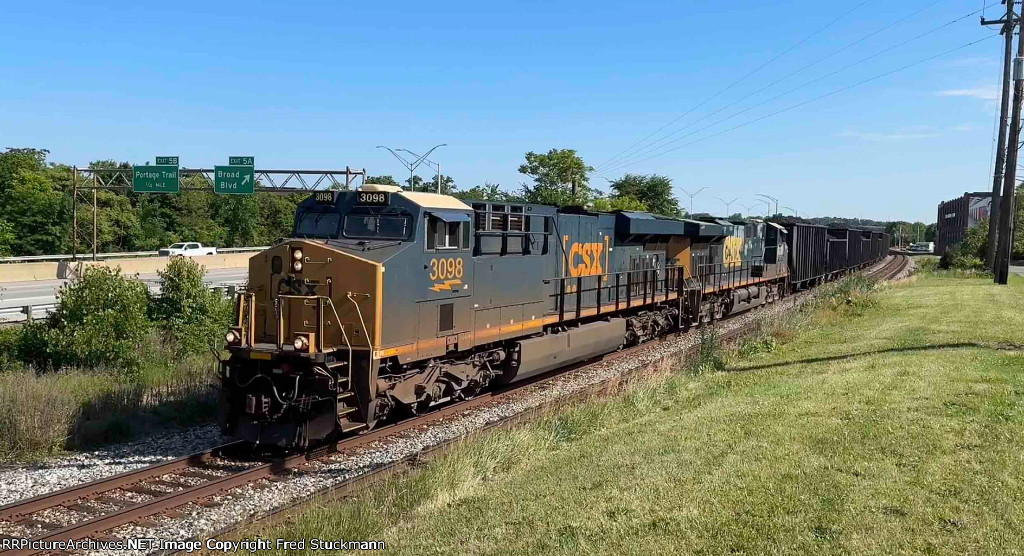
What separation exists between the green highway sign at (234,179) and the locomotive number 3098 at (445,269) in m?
22.8

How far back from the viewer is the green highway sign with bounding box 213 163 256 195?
103 ft

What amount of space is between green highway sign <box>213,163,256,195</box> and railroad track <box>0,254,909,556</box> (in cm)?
2313

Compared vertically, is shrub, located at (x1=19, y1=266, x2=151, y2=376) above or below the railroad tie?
above

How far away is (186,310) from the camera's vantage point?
1708 cm

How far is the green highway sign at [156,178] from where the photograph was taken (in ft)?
104

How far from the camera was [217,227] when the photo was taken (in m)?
58.5

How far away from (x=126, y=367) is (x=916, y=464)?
45.6 ft

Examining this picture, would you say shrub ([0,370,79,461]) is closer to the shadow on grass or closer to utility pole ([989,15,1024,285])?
the shadow on grass

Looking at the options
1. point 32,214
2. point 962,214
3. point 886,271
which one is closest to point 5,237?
point 32,214

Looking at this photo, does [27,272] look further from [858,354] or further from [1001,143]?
[1001,143]

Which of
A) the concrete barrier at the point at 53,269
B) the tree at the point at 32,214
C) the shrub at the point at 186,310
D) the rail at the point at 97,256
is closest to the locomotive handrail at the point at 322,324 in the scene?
the shrub at the point at 186,310

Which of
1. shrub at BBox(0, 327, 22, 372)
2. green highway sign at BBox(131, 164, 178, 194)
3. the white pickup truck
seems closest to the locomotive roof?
shrub at BBox(0, 327, 22, 372)

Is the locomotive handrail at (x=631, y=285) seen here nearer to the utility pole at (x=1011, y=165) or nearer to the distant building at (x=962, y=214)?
the utility pole at (x=1011, y=165)

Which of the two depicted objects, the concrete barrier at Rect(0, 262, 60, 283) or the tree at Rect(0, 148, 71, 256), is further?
the tree at Rect(0, 148, 71, 256)
